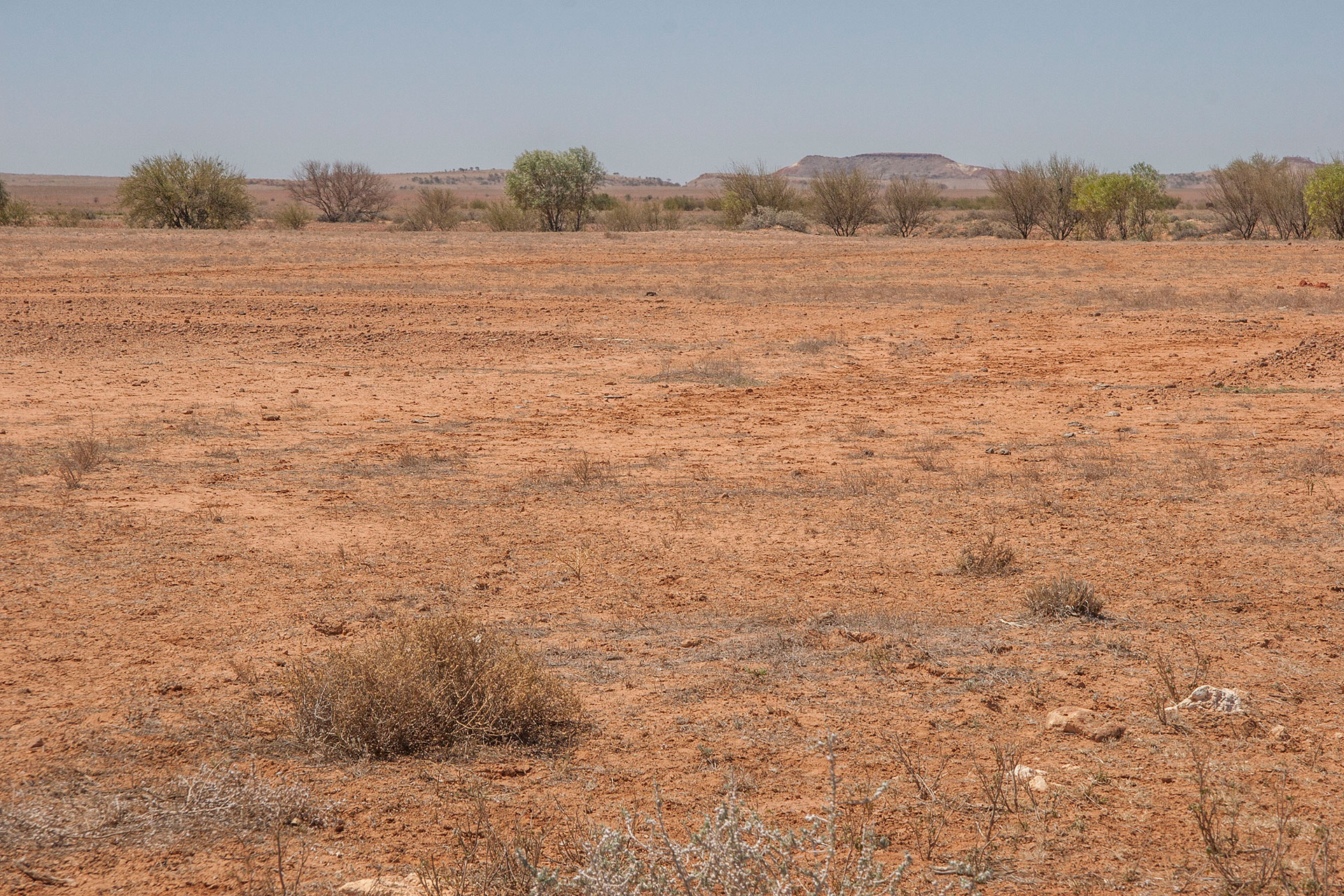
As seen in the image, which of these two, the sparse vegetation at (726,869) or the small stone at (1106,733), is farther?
the small stone at (1106,733)

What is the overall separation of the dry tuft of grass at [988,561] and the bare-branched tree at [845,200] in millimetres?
33148

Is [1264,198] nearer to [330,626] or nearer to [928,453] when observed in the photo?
[928,453]

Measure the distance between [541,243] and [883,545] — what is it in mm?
22976

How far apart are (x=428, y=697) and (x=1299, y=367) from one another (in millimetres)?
11665

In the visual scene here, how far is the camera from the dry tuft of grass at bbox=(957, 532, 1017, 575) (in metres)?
5.87

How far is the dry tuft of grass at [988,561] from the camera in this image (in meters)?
5.87

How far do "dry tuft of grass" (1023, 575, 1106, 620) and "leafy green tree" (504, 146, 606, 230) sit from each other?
3637 cm

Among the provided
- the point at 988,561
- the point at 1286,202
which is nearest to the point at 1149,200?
the point at 1286,202

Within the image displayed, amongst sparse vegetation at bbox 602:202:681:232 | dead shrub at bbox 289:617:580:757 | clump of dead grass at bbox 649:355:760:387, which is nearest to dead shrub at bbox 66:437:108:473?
dead shrub at bbox 289:617:580:757

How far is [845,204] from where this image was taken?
38.2 metres

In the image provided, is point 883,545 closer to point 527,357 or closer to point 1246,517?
point 1246,517

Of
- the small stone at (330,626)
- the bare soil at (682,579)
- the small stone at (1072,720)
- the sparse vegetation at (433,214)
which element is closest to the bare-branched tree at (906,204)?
the sparse vegetation at (433,214)

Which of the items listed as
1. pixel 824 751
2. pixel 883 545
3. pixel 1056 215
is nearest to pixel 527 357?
pixel 883 545

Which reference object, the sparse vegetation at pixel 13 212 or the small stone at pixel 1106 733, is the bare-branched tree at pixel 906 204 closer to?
the sparse vegetation at pixel 13 212
